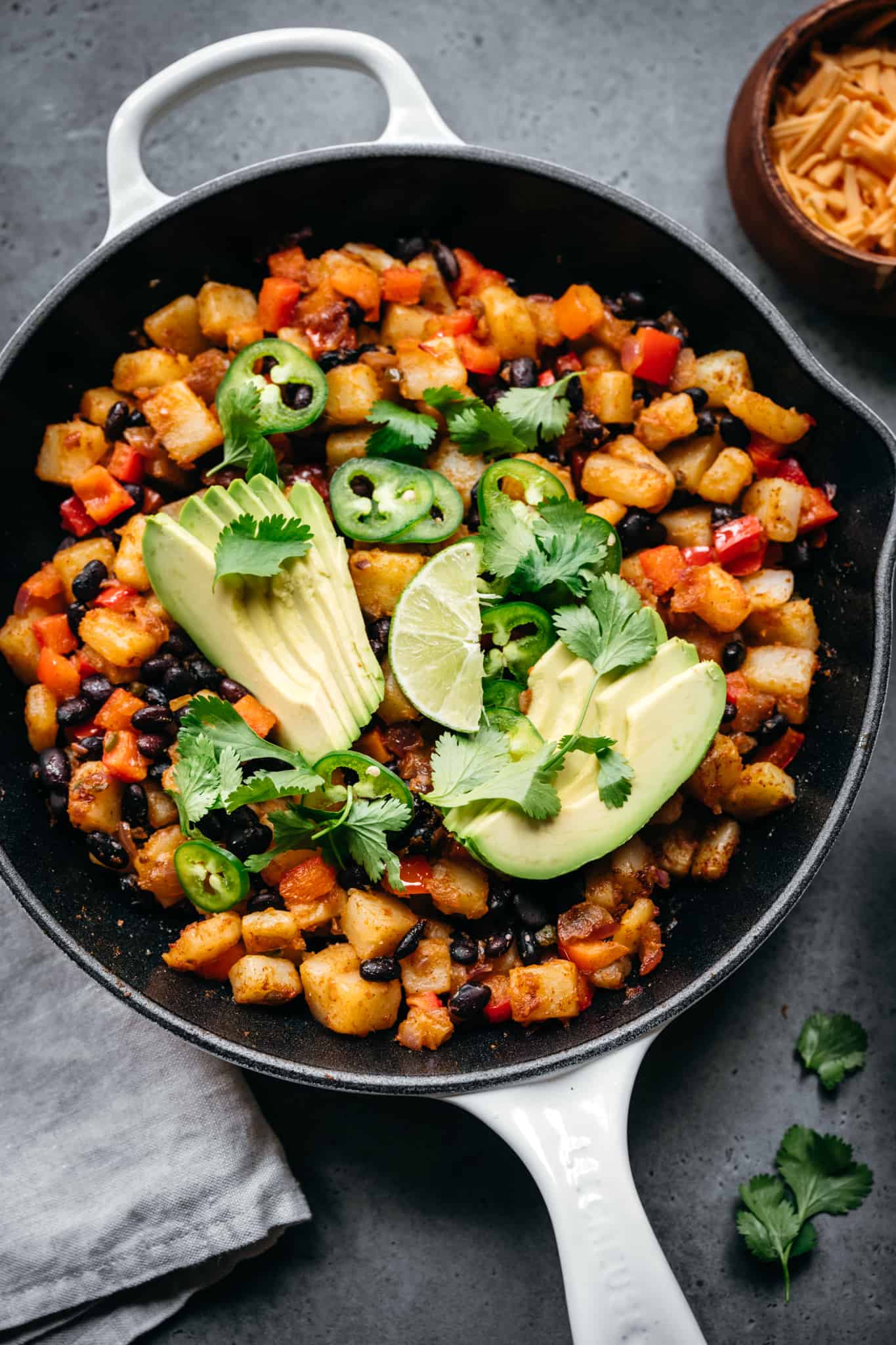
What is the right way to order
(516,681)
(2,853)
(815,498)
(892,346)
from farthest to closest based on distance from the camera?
(892,346)
(815,498)
(516,681)
(2,853)

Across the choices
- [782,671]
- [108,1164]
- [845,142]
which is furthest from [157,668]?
[845,142]

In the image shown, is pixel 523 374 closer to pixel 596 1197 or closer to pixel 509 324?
pixel 509 324

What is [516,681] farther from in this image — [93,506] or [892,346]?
[892,346]

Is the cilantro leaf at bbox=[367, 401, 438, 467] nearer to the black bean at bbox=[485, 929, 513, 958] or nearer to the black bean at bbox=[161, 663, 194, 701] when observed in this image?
the black bean at bbox=[161, 663, 194, 701]

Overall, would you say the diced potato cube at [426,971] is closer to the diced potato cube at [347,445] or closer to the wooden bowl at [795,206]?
the diced potato cube at [347,445]

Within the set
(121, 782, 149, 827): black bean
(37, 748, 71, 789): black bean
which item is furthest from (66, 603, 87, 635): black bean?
(121, 782, 149, 827): black bean

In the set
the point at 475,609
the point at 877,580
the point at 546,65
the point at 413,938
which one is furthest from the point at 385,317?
the point at 413,938

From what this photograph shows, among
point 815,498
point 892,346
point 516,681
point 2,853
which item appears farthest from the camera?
point 892,346
